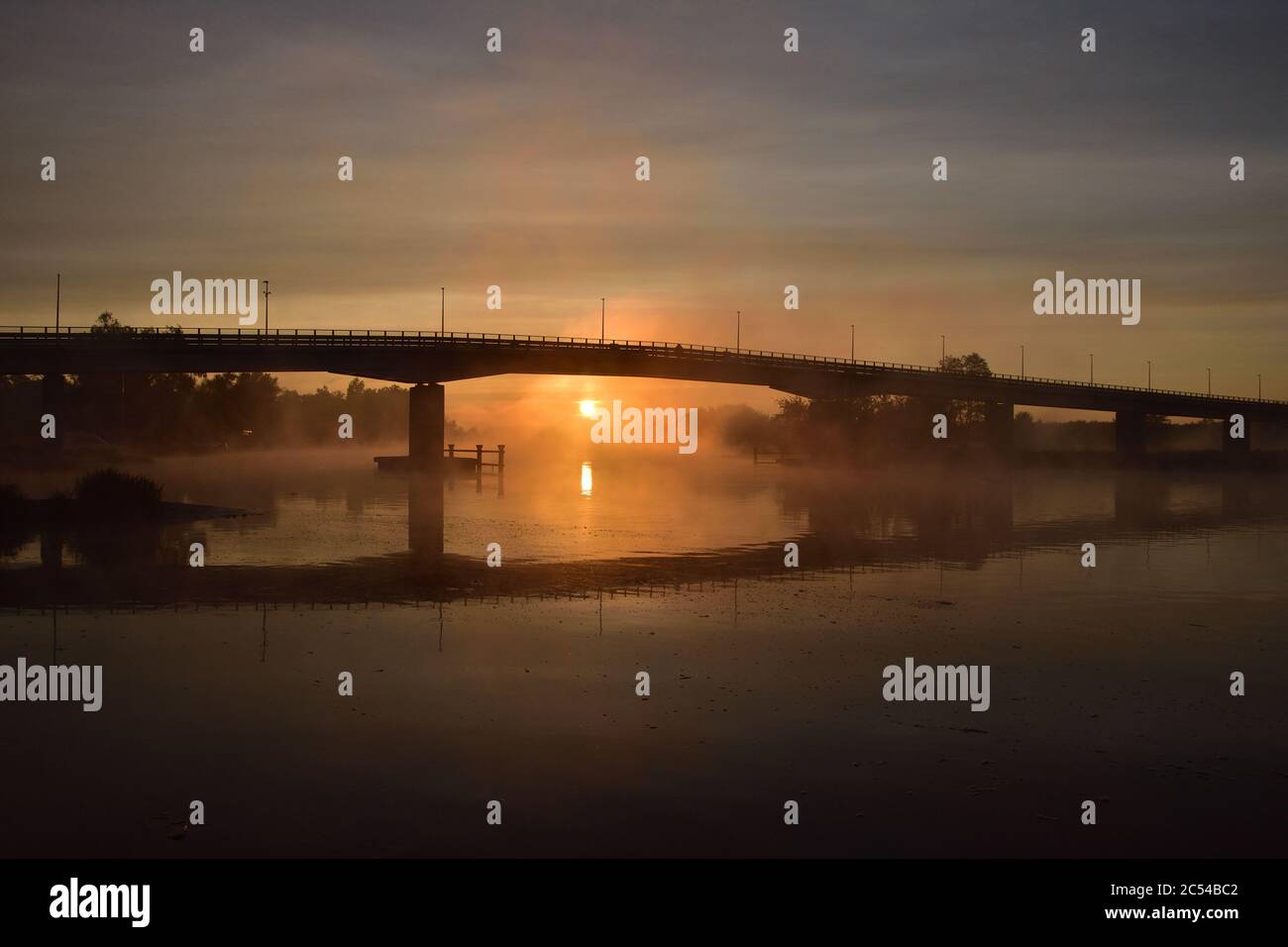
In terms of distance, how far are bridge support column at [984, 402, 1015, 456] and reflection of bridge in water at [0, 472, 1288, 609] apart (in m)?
85.9

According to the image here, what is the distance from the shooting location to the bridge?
3499 inches

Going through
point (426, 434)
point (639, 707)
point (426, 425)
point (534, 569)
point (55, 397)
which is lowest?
point (639, 707)

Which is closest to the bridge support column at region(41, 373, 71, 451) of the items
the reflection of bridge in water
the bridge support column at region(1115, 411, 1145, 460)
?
the reflection of bridge in water

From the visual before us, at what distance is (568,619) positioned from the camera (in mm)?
20656

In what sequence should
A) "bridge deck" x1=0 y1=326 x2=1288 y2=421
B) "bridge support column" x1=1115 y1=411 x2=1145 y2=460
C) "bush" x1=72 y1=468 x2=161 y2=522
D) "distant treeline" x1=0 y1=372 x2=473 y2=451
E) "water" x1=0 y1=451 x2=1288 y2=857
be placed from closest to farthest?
"water" x1=0 y1=451 x2=1288 y2=857 → "bush" x1=72 y1=468 x2=161 y2=522 → "bridge deck" x1=0 y1=326 x2=1288 y2=421 → "distant treeline" x1=0 y1=372 x2=473 y2=451 → "bridge support column" x1=1115 y1=411 x2=1145 y2=460

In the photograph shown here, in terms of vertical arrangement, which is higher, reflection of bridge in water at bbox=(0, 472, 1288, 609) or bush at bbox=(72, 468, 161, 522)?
bush at bbox=(72, 468, 161, 522)

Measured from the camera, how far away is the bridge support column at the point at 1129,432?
144 meters

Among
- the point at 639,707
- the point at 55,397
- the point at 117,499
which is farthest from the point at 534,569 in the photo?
the point at 55,397

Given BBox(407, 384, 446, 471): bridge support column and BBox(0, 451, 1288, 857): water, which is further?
BBox(407, 384, 446, 471): bridge support column

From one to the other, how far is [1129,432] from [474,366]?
294ft

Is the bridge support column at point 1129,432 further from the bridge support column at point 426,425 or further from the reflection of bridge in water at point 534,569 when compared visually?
the reflection of bridge in water at point 534,569

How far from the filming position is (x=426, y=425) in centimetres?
10050

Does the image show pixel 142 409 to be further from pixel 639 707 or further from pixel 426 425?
pixel 639 707

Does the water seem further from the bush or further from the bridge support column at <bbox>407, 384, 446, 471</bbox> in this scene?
the bridge support column at <bbox>407, 384, 446, 471</bbox>
